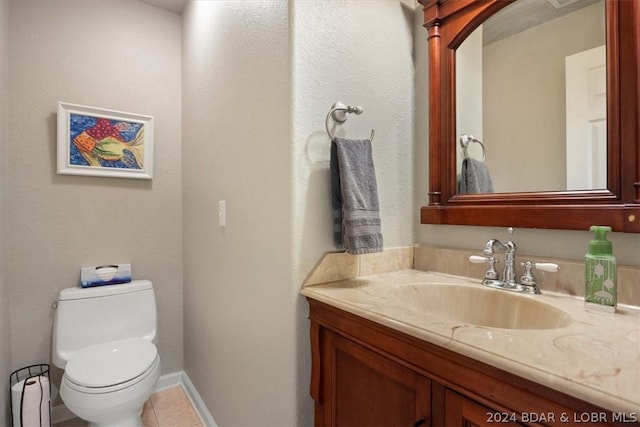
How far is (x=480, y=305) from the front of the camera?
1047mm

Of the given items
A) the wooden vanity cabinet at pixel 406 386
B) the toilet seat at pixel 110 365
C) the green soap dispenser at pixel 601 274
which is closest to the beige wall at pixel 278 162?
the wooden vanity cabinet at pixel 406 386

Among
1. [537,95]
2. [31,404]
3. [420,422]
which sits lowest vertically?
[31,404]

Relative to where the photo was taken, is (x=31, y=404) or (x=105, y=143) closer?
(x=31, y=404)

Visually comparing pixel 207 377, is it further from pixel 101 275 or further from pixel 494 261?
pixel 494 261

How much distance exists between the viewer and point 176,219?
215 cm

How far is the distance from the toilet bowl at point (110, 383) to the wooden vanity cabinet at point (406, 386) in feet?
2.88

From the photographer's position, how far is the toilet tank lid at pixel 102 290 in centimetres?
170

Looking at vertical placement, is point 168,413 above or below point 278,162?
below

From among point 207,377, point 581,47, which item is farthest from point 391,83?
point 207,377

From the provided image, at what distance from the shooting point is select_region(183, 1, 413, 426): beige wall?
3.47 ft

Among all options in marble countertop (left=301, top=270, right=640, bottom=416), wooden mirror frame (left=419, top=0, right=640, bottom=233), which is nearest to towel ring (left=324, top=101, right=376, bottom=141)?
wooden mirror frame (left=419, top=0, right=640, bottom=233)

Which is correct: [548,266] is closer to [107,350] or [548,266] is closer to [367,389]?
[367,389]

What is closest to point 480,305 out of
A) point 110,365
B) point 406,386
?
point 406,386

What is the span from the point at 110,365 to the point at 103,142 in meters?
1.26
